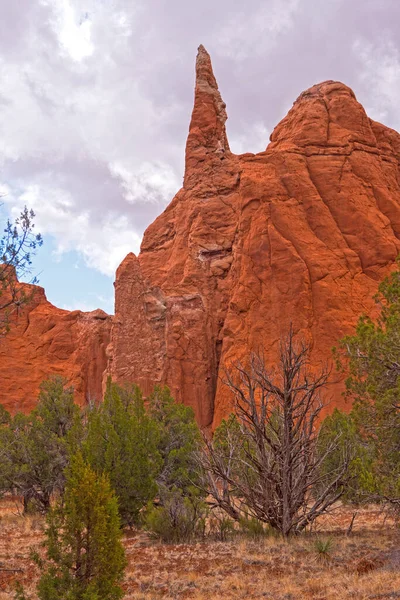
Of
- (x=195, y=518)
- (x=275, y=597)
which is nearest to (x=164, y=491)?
(x=195, y=518)

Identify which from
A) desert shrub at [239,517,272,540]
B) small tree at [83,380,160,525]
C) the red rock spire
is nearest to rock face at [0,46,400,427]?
the red rock spire

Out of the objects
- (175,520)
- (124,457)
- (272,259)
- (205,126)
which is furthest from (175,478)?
(205,126)

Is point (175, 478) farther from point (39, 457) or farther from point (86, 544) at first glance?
point (86, 544)

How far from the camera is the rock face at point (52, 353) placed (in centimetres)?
5166

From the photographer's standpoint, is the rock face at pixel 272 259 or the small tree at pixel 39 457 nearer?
the small tree at pixel 39 457

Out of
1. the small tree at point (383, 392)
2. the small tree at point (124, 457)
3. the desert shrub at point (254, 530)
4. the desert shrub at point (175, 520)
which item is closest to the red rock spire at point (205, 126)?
the small tree at point (124, 457)

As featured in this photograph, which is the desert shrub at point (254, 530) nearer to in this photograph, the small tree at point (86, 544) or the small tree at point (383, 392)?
the small tree at point (383, 392)

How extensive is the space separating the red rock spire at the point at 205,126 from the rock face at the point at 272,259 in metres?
2.23

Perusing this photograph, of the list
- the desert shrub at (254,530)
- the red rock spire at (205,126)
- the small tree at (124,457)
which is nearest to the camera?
the desert shrub at (254,530)

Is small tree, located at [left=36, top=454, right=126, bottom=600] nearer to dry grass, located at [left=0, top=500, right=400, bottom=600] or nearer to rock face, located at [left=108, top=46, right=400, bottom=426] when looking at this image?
dry grass, located at [left=0, top=500, right=400, bottom=600]

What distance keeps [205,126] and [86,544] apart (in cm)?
4345

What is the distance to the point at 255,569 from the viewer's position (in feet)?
33.9

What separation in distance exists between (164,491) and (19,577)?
527cm

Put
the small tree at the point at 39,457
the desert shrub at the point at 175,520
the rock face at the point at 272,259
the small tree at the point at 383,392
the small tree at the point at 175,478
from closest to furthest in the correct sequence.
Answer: the small tree at the point at 383,392 < the desert shrub at the point at 175,520 < the small tree at the point at 175,478 < the small tree at the point at 39,457 < the rock face at the point at 272,259
